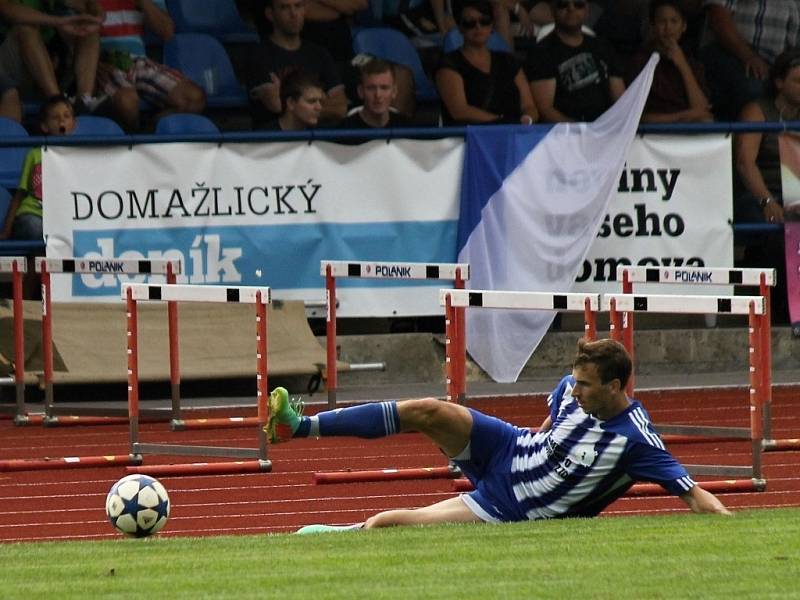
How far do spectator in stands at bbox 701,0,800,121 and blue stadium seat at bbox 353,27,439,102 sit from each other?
2.59 metres

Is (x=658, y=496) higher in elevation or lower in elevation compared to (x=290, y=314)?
lower

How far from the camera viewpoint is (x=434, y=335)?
1590cm

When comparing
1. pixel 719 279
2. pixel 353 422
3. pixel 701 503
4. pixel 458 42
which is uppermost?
pixel 458 42

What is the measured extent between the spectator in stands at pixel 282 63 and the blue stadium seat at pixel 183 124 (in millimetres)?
472

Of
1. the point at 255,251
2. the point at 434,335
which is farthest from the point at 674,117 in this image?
the point at 255,251

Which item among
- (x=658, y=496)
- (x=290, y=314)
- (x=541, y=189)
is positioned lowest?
(x=658, y=496)

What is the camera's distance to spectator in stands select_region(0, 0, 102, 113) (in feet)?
53.7

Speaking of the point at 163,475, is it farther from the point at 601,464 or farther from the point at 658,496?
the point at 601,464

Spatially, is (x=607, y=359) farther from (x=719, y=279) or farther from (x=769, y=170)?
(x=769, y=170)

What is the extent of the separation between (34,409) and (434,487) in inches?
181

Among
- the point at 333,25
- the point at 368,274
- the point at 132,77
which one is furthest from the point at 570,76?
the point at 368,274

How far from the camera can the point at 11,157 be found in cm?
1586

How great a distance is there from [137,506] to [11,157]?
7.59 metres

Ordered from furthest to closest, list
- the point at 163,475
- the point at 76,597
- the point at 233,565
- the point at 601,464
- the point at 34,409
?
the point at 34,409, the point at 163,475, the point at 601,464, the point at 233,565, the point at 76,597
